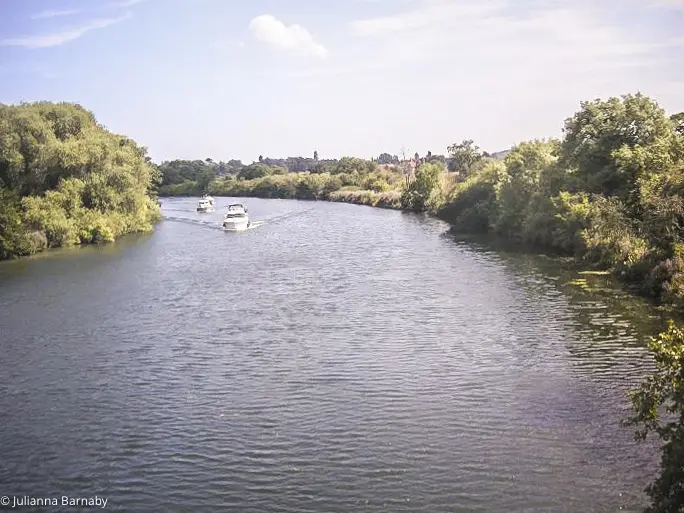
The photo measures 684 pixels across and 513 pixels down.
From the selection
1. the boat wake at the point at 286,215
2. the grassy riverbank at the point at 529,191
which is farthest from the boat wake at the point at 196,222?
the boat wake at the point at 286,215

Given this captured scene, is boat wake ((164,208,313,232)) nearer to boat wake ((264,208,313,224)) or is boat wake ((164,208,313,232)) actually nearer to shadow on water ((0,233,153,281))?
boat wake ((264,208,313,224))

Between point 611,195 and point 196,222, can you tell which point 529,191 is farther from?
point 196,222

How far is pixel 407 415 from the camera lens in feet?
65.1

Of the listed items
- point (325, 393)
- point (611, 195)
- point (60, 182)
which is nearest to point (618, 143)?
point (611, 195)

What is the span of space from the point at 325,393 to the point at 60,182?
5032cm

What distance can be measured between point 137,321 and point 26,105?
4845cm

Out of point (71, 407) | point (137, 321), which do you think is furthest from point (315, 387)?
point (137, 321)

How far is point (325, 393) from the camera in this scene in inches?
855

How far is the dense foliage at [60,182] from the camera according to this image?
190 ft

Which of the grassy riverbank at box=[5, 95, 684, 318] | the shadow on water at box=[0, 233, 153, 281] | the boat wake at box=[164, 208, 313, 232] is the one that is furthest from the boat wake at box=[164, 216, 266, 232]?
the shadow on water at box=[0, 233, 153, 281]

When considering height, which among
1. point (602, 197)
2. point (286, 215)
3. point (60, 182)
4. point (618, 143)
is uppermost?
point (618, 143)

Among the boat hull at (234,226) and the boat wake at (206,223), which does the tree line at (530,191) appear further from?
the boat hull at (234,226)

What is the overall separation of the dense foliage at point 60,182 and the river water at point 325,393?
16908 millimetres

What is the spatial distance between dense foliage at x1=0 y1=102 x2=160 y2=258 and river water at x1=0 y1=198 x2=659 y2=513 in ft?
55.5
